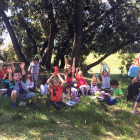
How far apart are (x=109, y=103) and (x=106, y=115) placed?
0.97 meters

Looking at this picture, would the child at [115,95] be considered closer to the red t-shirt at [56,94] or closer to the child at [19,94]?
the red t-shirt at [56,94]

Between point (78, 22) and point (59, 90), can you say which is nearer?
point (59, 90)

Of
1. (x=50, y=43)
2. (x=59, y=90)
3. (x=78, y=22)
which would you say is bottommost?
(x=59, y=90)

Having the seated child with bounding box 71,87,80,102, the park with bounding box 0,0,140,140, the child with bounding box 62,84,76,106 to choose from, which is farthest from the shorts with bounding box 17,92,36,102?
the seated child with bounding box 71,87,80,102

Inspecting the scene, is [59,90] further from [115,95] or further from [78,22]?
[78,22]

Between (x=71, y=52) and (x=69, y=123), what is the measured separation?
7.94 meters

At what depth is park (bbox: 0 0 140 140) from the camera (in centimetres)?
414

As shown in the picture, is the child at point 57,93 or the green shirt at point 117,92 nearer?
the child at point 57,93

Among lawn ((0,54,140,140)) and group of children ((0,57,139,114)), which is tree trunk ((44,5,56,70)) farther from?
lawn ((0,54,140,140))

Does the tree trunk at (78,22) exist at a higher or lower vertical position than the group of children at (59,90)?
higher

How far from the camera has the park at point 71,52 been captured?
4.14m

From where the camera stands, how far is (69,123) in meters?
4.52

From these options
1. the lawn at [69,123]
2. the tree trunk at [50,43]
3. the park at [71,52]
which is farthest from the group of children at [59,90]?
the tree trunk at [50,43]

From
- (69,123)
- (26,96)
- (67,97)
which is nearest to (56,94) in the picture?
(67,97)
